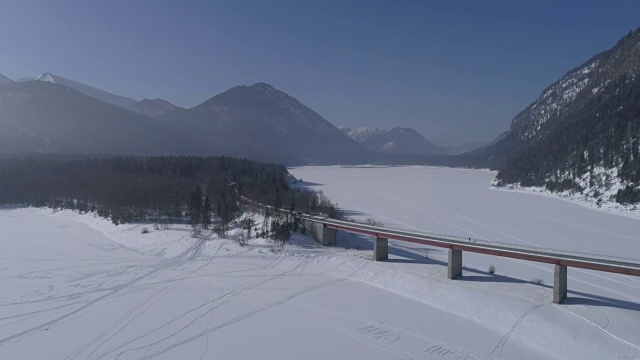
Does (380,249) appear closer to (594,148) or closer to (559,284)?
(559,284)

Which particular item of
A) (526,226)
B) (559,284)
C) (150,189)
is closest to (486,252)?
(559,284)

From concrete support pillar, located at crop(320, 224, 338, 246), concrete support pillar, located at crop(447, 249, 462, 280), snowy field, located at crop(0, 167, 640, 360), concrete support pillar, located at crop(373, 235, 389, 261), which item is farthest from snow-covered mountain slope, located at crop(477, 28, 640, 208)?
concrete support pillar, located at crop(447, 249, 462, 280)

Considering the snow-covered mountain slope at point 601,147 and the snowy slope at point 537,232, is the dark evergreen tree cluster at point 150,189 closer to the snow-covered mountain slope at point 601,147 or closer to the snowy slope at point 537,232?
the snowy slope at point 537,232

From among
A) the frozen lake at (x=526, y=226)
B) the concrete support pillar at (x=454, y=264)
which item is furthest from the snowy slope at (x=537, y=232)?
the concrete support pillar at (x=454, y=264)

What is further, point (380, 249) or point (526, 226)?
point (526, 226)

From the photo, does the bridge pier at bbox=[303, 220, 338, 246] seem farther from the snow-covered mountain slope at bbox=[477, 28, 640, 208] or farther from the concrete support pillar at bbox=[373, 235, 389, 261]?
the snow-covered mountain slope at bbox=[477, 28, 640, 208]

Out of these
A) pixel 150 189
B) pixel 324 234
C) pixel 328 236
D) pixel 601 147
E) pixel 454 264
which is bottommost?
pixel 328 236

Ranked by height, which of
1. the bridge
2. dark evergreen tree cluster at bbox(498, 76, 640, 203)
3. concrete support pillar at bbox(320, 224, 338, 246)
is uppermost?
dark evergreen tree cluster at bbox(498, 76, 640, 203)
